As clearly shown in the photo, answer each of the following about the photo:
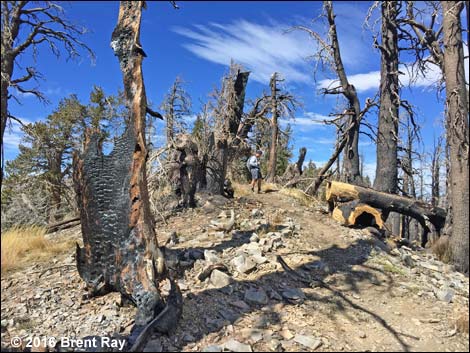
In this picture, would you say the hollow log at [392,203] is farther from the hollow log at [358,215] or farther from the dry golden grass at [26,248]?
the dry golden grass at [26,248]

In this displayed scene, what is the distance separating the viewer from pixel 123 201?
5.06 meters

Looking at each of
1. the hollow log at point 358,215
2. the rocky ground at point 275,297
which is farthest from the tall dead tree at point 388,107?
the rocky ground at point 275,297

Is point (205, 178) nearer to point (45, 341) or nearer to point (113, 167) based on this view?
point (113, 167)

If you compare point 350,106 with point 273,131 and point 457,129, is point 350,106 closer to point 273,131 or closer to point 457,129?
point 457,129

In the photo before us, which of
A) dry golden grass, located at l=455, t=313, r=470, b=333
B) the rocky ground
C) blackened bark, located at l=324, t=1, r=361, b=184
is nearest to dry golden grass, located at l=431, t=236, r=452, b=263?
the rocky ground

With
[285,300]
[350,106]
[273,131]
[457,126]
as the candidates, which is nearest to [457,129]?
[457,126]

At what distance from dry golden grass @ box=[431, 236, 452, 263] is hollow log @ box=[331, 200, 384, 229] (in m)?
1.27

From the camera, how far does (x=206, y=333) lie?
4344mm

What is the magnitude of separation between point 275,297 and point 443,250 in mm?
4597

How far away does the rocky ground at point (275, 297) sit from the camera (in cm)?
433

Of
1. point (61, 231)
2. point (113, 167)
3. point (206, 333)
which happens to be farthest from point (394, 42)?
point (61, 231)

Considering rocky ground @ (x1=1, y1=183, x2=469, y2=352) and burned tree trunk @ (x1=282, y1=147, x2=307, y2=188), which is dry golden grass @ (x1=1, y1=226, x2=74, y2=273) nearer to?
rocky ground @ (x1=1, y1=183, x2=469, y2=352)

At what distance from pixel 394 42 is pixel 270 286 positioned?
8.40 m

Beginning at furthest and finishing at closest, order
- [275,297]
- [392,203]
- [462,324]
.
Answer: [392,203] < [275,297] < [462,324]
